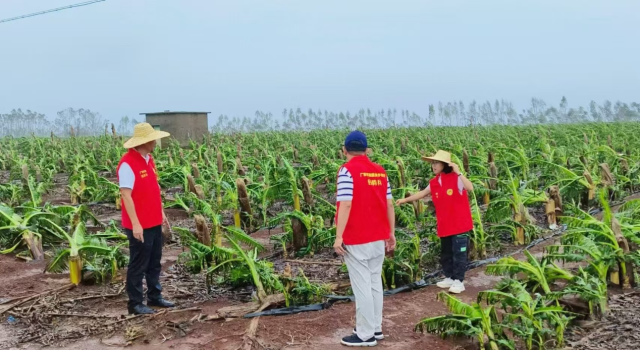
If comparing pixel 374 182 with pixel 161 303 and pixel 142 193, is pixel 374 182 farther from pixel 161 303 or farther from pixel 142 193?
pixel 161 303

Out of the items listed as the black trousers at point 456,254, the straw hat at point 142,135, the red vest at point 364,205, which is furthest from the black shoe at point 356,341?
the straw hat at point 142,135

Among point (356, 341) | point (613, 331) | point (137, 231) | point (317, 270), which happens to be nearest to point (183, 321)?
point (137, 231)

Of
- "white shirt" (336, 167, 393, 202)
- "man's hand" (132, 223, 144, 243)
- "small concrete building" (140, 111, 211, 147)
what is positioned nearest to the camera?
"white shirt" (336, 167, 393, 202)

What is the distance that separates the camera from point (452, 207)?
540 centimetres

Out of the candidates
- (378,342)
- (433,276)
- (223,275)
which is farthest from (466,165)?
(378,342)

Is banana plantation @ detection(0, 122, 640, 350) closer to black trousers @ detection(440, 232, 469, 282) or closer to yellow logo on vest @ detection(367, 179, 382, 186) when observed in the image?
black trousers @ detection(440, 232, 469, 282)

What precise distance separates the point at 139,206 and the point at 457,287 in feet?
9.72

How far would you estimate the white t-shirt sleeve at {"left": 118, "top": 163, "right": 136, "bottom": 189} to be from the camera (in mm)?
4812

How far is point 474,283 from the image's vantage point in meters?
5.72

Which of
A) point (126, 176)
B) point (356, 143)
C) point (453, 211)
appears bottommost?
point (453, 211)

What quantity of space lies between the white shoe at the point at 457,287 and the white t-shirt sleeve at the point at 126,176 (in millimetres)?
3012

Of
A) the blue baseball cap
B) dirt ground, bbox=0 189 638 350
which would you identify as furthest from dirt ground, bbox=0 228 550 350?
the blue baseball cap

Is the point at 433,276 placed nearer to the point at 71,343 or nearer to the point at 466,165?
the point at 71,343

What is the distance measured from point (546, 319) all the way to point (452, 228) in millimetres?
1403
